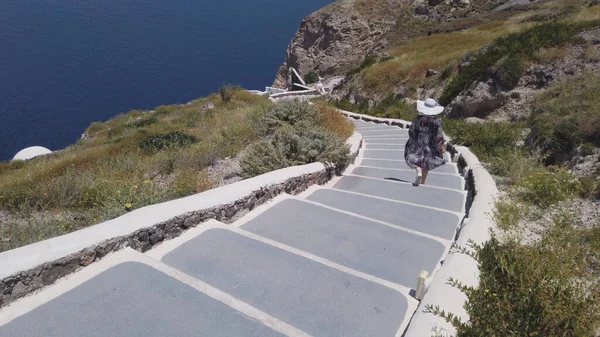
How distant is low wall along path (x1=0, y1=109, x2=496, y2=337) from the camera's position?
2162 mm

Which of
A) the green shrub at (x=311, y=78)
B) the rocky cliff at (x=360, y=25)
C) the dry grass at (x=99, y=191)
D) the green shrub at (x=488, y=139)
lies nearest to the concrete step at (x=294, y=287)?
the dry grass at (x=99, y=191)

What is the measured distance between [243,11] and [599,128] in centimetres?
14132

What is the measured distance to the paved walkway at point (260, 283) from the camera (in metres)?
2.16

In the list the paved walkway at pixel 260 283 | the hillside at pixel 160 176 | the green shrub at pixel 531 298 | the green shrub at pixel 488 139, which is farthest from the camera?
the green shrub at pixel 488 139

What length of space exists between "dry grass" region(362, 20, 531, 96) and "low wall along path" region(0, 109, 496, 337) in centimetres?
1726

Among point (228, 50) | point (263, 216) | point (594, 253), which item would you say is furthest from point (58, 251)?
point (228, 50)

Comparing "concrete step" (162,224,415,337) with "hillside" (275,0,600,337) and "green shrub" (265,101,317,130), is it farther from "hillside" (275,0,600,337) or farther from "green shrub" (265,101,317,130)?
"green shrub" (265,101,317,130)

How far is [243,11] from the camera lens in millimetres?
134125

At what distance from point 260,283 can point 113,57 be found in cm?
9699

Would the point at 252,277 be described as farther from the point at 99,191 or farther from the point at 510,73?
the point at 510,73

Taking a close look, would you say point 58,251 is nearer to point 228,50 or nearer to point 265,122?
point 265,122

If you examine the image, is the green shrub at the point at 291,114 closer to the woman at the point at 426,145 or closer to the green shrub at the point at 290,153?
the green shrub at the point at 290,153

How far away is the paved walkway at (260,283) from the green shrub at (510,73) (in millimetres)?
10491

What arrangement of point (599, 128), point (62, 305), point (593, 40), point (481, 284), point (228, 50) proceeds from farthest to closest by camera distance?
point (228, 50)
point (593, 40)
point (599, 128)
point (481, 284)
point (62, 305)
